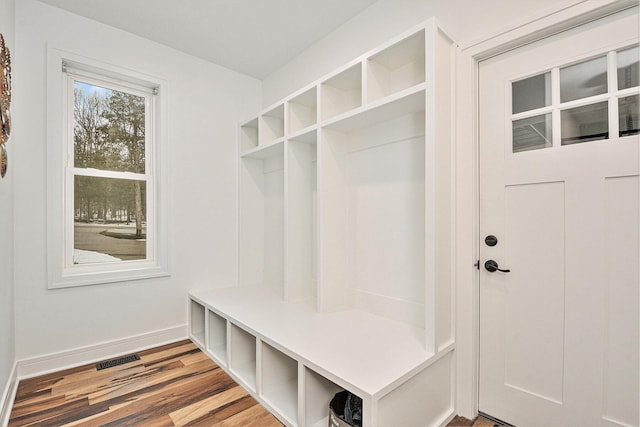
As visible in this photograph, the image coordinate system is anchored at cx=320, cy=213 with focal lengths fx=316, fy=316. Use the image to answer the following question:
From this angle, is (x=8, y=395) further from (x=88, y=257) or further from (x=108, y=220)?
(x=108, y=220)

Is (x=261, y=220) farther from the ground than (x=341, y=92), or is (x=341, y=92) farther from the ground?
(x=341, y=92)

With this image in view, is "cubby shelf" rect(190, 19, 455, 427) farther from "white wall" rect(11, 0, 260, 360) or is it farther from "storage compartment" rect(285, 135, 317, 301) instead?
"white wall" rect(11, 0, 260, 360)

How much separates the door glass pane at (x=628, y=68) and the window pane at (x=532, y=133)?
272 millimetres

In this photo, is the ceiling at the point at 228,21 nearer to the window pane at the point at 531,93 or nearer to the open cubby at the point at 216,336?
the window pane at the point at 531,93

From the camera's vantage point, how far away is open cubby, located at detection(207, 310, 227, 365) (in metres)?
2.45

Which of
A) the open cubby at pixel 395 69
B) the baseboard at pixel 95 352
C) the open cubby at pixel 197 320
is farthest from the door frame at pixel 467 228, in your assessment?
the baseboard at pixel 95 352

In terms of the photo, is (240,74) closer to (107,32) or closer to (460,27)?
(107,32)

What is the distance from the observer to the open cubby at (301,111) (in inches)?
94.1

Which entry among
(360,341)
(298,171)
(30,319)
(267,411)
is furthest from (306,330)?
(30,319)

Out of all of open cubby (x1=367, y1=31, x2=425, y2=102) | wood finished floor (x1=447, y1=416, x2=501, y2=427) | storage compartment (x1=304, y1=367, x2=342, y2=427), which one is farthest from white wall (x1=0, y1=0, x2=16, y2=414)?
wood finished floor (x1=447, y1=416, x2=501, y2=427)

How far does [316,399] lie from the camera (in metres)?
1.62

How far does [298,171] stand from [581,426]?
2.15 meters

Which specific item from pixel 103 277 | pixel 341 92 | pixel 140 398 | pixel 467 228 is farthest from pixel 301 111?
pixel 140 398

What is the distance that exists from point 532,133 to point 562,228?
0.48 m
